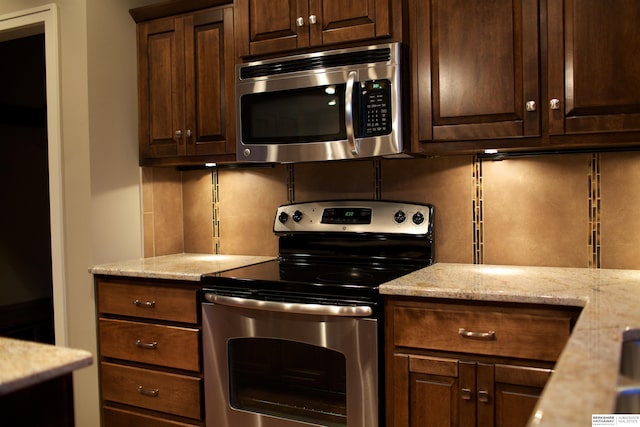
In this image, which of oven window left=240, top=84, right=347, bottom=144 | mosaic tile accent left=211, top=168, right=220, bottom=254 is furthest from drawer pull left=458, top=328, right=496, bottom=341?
mosaic tile accent left=211, top=168, right=220, bottom=254

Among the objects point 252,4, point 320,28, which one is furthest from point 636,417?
point 252,4

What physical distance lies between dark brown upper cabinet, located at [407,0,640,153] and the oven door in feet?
2.63

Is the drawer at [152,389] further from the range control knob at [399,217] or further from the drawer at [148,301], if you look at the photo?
the range control knob at [399,217]

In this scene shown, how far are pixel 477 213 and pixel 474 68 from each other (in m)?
0.64

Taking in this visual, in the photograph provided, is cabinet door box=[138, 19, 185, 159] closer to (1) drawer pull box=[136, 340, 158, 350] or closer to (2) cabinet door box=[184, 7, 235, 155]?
(2) cabinet door box=[184, 7, 235, 155]

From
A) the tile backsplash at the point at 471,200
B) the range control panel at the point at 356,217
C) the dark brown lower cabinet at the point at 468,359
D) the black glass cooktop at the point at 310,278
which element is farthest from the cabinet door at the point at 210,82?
the dark brown lower cabinet at the point at 468,359

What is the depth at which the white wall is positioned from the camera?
8.44 feet

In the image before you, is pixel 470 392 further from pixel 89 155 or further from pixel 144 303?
pixel 89 155

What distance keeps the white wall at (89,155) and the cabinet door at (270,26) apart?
2.40 ft

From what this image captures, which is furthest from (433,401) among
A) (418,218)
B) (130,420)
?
(130,420)

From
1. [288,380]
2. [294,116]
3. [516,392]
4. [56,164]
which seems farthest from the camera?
[56,164]

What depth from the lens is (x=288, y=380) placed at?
2.08 m

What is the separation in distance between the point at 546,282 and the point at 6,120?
3.89m

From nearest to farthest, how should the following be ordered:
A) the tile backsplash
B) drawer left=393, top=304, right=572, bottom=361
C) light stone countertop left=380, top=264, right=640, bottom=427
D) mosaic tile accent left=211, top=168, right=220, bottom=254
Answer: light stone countertop left=380, top=264, right=640, bottom=427
drawer left=393, top=304, right=572, bottom=361
the tile backsplash
mosaic tile accent left=211, top=168, right=220, bottom=254
